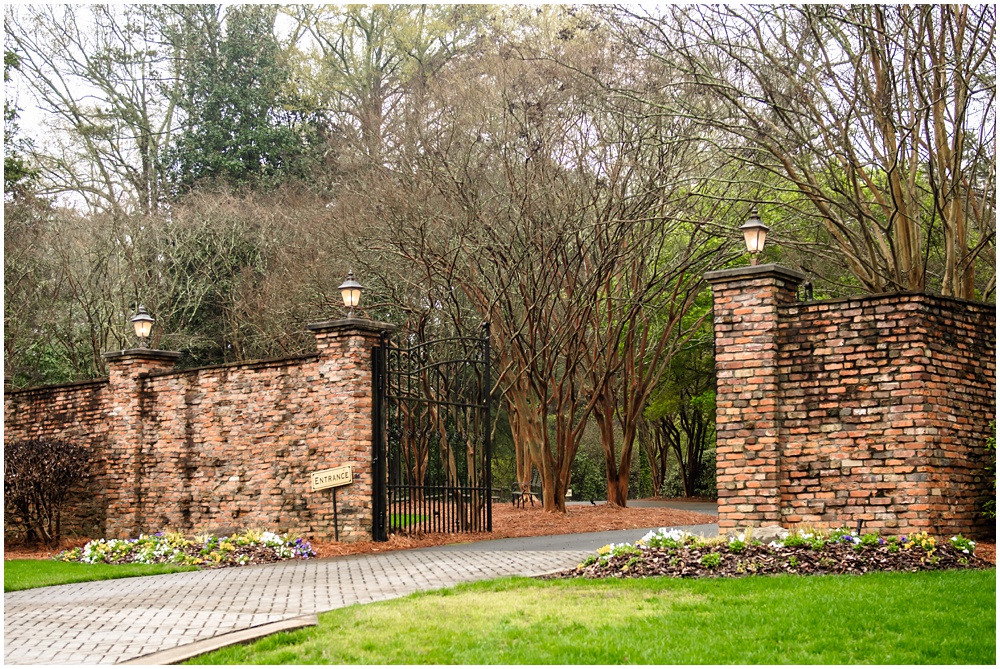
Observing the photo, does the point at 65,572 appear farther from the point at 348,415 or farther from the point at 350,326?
the point at 350,326

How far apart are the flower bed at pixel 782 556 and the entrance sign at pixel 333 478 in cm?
460

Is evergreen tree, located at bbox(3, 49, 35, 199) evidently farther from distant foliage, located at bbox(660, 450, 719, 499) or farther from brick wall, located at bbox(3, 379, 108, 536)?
distant foliage, located at bbox(660, 450, 719, 499)

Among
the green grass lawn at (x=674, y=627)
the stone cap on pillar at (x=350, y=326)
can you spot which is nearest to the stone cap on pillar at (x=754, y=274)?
the green grass lawn at (x=674, y=627)

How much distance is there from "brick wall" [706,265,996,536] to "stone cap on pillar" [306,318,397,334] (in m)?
4.92

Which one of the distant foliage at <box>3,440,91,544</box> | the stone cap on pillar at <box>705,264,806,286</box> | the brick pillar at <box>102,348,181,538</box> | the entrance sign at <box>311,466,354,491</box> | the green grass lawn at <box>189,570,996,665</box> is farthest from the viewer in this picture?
the brick pillar at <box>102,348,181,538</box>

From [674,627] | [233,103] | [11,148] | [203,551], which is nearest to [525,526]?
[203,551]

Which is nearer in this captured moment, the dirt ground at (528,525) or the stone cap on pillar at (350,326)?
the dirt ground at (528,525)

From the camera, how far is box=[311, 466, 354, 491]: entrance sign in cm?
1316

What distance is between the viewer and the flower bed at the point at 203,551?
1176cm

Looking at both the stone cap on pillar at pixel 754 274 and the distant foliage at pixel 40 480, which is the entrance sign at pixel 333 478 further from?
the stone cap on pillar at pixel 754 274

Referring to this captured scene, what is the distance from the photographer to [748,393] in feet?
33.4

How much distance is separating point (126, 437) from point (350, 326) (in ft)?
15.9

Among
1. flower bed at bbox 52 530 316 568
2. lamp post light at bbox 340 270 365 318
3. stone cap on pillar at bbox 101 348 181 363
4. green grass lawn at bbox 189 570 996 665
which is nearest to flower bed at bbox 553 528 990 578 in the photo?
green grass lawn at bbox 189 570 996 665

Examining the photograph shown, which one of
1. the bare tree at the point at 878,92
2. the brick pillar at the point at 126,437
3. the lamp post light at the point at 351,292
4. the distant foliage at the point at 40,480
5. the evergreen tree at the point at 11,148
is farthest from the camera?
the evergreen tree at the point at 11,148
